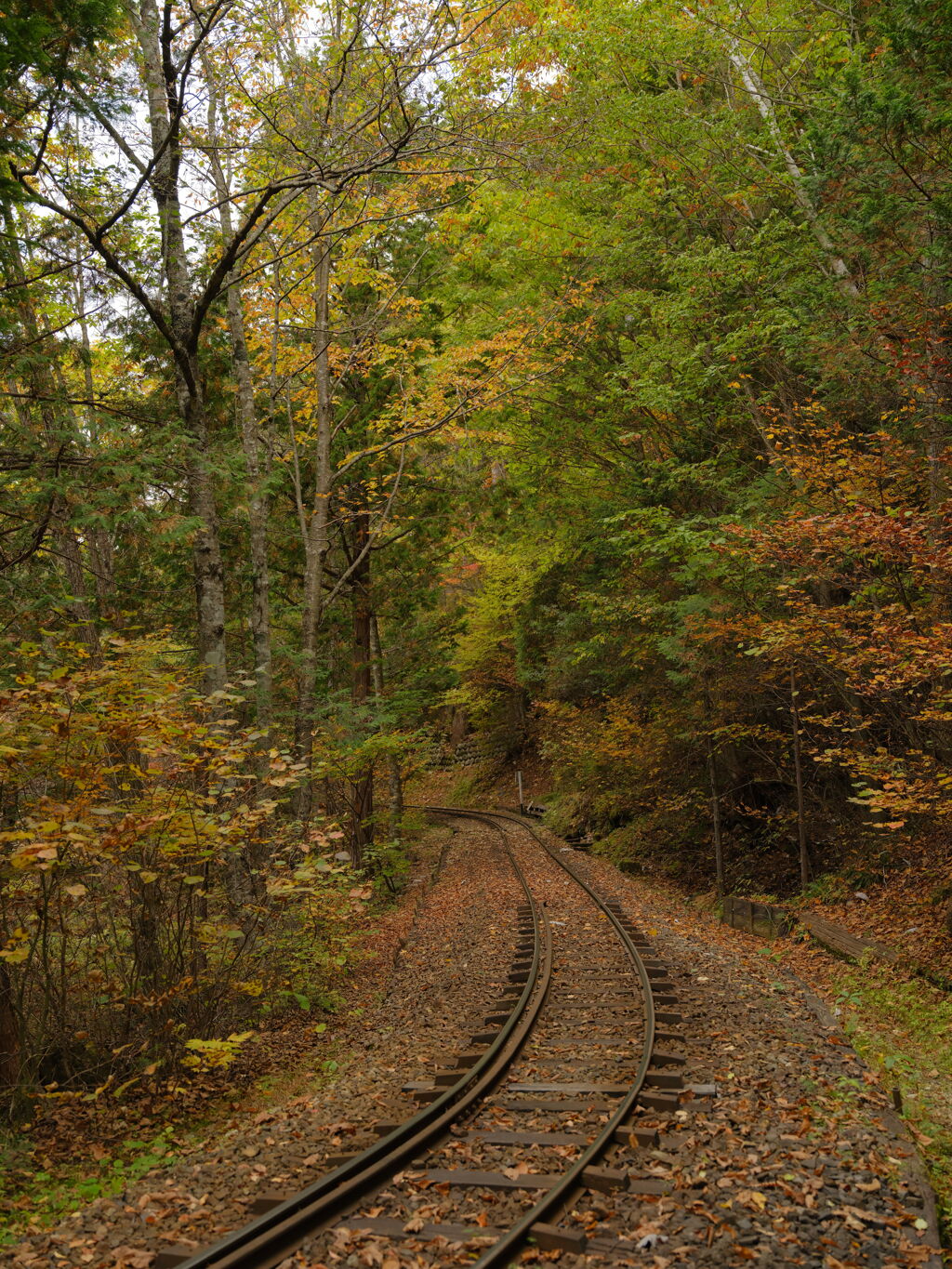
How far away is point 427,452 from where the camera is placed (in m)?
17.6

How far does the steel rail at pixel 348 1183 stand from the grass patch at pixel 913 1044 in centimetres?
291

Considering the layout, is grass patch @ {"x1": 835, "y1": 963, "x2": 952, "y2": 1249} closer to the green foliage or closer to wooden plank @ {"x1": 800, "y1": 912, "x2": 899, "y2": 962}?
wooden plank @ {"x1": 800, "y1": 912, "x2": 899, "y2": 962}

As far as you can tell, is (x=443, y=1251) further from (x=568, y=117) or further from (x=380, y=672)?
(x=380, y=672)

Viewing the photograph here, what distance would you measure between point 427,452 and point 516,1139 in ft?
46.5

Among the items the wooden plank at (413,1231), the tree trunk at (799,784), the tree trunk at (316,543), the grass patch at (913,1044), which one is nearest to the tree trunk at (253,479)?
the tree trunk at (316,543)

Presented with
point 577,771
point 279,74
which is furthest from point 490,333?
point 577,771

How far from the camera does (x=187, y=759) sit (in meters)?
6.67

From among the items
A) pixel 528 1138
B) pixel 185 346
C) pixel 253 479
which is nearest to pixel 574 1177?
pixel 528 1138

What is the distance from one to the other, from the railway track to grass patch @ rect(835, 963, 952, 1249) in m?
1.61

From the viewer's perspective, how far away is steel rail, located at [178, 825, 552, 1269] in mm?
4152

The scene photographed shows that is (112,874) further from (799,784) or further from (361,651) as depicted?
(361,651)

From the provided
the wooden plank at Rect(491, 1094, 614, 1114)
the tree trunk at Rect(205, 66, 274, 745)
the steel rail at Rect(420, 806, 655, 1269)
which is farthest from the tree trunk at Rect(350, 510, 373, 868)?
the wooden plank at Rect(491, 1094, 614, 1114)

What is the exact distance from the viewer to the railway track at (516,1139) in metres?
4.28

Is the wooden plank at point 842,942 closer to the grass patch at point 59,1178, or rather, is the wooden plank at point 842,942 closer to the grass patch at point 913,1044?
the grass patch at point 913,1044
